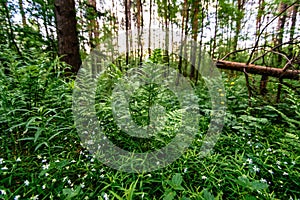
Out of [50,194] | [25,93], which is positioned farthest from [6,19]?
[50,194]

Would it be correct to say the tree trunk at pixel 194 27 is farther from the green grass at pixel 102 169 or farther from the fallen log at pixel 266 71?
the green grass at pixel 102 169

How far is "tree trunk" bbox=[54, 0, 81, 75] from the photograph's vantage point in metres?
2.71

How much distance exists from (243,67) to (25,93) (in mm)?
3597

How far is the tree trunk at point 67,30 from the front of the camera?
2.71 m

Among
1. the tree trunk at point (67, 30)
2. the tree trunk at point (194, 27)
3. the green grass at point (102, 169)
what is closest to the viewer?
the green grass at point (102, 169)

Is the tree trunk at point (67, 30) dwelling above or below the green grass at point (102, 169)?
above

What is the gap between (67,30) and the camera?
280cm

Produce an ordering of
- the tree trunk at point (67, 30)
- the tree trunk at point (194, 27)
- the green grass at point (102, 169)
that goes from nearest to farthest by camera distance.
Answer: the green grass at point (102, 169), the tree trunk at point (67, 30), the tree trunk at point (194, 27)

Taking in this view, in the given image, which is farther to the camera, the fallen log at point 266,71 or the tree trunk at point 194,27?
the tree trunk at point 194,27

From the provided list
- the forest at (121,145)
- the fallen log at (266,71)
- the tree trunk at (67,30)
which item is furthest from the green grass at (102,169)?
the fallen log at (266,71)

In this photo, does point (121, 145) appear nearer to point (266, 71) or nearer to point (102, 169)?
point (102, 169)

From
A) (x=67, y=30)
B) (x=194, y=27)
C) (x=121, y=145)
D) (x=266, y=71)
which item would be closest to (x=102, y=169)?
(x=121, y=145)

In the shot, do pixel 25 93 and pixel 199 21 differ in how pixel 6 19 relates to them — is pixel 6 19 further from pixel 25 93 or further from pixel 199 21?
pixel 199 21

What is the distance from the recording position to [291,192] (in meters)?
1.23
